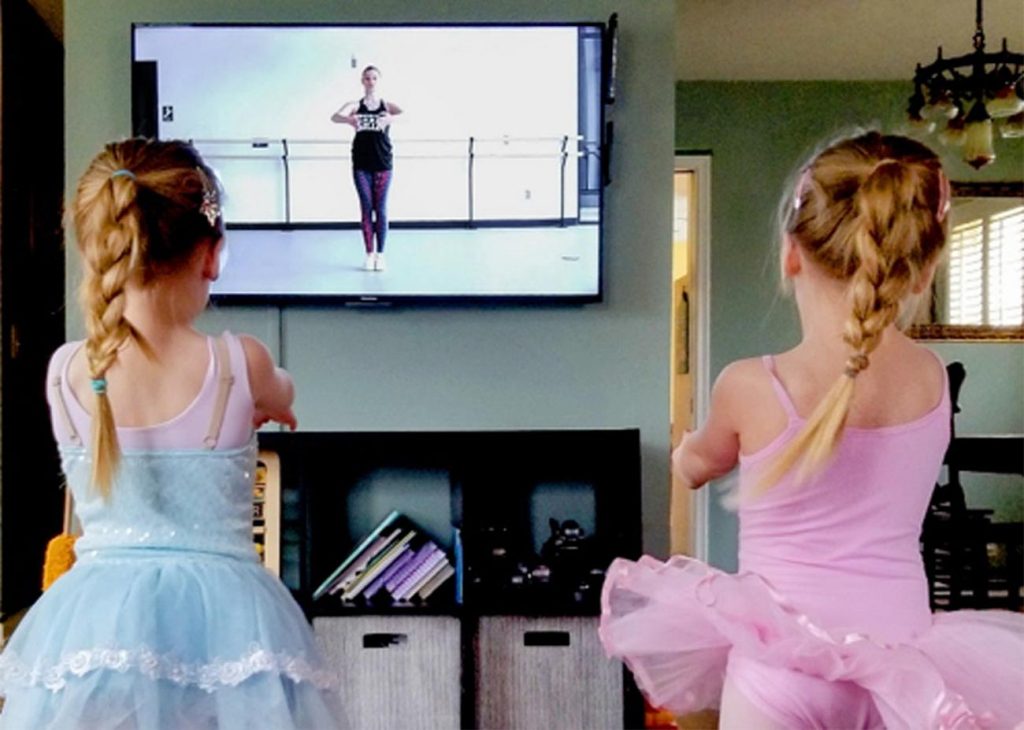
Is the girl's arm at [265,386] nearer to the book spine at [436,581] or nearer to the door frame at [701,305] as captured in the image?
the book spine at [436,581]

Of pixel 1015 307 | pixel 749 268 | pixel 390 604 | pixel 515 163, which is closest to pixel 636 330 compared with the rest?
pixel 515 163

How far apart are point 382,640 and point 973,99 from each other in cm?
268

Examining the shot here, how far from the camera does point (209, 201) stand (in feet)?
4.75

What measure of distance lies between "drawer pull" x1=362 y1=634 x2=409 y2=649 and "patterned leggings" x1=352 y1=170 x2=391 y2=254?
106 cm

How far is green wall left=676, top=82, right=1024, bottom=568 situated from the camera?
16.5 feet

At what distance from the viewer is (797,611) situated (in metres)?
1.24

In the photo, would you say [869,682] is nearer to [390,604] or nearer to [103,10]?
[390,604]

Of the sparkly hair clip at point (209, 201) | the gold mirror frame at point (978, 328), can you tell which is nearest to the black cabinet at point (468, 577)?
the sparkly hair clip at point (209, 201)

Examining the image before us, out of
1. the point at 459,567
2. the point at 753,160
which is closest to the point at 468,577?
the point at 459,567

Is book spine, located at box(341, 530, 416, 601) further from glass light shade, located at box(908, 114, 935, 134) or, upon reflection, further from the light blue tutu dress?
glass light shade, located at box(908, 114, 935, 134)

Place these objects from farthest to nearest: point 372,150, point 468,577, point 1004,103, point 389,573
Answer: point 1004,103 → point 372,150 → point 389,573 → point 468,577

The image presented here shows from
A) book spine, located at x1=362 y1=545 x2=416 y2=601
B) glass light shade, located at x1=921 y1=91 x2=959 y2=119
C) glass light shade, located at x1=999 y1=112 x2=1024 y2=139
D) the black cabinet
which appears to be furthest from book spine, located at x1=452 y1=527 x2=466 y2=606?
glass light shade, located at x1=999 y1=112 x2=1024 y2=139

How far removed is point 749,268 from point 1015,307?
4.36 ft

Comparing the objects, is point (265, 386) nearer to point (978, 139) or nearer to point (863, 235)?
point (863, 235)
